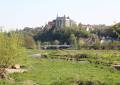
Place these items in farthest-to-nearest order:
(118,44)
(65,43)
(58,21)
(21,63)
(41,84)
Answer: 1. (58,21)
2. (65,43)
3. (118,44)
4. (21,63)
5. (41,84)

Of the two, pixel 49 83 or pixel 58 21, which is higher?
pixel 58 21

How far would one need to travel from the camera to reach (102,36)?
11269 cm

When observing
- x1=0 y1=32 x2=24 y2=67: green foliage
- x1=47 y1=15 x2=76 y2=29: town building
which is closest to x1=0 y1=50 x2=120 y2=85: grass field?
x1=0 y1=32 x2=24 y2=67: green foliage

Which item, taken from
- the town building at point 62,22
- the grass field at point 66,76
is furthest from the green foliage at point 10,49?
the town building at point 62,22

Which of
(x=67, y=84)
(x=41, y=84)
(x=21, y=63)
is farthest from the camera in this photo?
(x=21, y=63)

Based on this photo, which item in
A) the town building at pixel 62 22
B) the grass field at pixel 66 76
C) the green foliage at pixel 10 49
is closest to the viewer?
the grass field at pixel 66 76

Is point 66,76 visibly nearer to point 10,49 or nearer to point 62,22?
point 10,49

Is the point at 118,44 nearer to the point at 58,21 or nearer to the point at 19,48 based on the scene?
the point at 19,48

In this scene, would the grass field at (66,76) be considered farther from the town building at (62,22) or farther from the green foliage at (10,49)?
the town building at (62,22)

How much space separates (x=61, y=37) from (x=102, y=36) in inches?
495

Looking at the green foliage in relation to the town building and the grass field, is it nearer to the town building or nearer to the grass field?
the grass field

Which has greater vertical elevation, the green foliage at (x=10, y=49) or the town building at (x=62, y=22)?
the town building at (x=62, y=22)

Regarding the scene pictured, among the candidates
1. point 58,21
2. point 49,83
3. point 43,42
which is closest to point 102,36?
point 43,42

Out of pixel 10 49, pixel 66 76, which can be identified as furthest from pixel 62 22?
pixel 66 76
